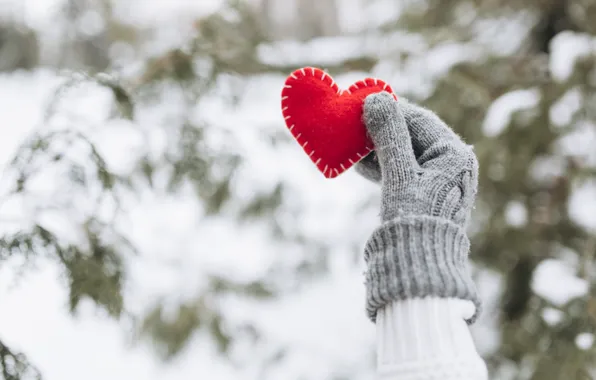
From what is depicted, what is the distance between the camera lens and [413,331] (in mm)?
686

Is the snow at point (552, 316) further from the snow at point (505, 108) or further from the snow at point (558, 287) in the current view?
the snow at point (505, 108)

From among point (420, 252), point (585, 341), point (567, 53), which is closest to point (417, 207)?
point (420, 252)

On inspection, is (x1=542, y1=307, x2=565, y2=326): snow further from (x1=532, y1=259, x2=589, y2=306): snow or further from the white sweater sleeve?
the white sweater sleeve

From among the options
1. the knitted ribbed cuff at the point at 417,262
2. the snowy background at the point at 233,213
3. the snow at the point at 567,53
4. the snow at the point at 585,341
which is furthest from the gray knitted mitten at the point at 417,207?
the snow at the point at 567,53

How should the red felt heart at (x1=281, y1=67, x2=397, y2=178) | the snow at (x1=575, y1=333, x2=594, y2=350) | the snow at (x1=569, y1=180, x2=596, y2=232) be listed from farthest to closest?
the snow at (x1=569, y1=180, x2=596, y2=232) → the snow at (x1=575, y1=333, x2=594, y2=350) → the red felt heart at (x1=281, y1=67, x2=397, y2=178)

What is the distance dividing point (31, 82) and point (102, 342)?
1.52 metres

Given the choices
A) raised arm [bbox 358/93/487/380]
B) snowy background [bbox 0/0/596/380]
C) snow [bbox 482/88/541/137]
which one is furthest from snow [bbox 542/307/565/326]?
raised arm [bbox 358/93/487/380]

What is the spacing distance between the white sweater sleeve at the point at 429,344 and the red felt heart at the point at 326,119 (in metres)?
0.24

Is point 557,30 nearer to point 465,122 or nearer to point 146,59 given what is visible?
point 465,122

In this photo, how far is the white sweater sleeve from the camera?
0.68 meters

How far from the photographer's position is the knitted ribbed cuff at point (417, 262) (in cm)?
69

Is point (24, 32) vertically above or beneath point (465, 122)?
above

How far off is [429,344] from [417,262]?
10 cm

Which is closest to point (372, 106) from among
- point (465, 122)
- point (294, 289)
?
point (465, 122)
